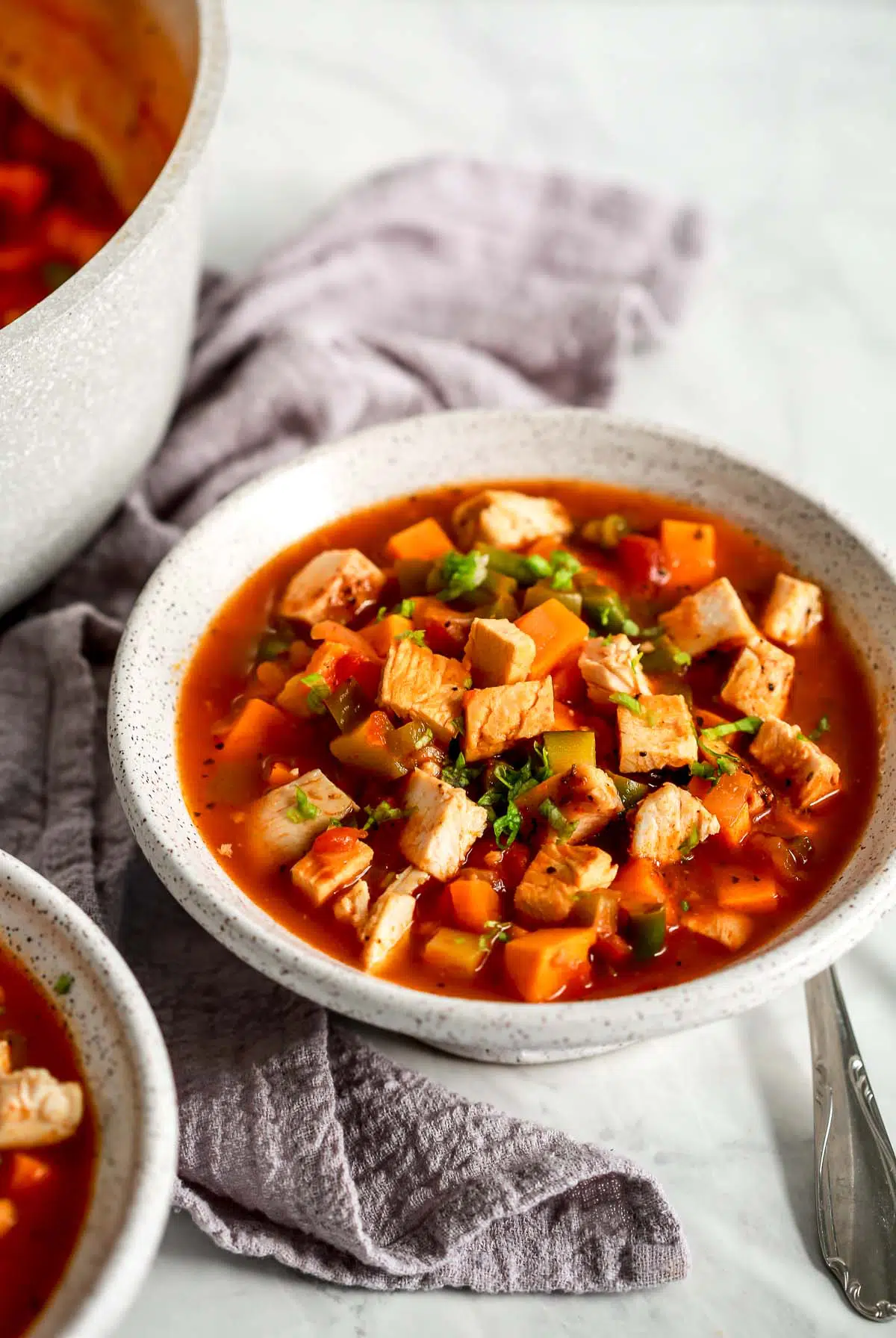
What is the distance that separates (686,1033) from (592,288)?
7.98 ft

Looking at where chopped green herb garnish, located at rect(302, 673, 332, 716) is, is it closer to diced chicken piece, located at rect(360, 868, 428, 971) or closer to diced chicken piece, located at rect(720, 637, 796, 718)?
diced chicken piece, located at rect(360, 868, 428, 971)

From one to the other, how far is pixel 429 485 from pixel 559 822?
3.74 feet

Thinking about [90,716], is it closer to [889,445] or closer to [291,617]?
[291,617]

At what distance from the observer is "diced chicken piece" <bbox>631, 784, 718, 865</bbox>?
2.91 meters

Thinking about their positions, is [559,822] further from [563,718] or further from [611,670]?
[611,670]

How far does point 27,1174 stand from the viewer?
251 cm

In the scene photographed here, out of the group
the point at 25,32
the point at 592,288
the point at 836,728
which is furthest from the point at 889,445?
the point at 25,32

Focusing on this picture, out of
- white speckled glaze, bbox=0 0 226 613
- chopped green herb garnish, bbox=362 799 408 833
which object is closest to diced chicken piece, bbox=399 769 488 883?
chopped green herb garnish, bbox=362 799 408 833

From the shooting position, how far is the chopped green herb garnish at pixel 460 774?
9.93 feet

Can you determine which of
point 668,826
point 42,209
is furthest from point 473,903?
point 42,209

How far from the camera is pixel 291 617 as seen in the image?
3.38 m

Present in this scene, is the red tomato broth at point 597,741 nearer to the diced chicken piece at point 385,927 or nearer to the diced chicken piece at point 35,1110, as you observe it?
the diced chicken piece at point 385,927

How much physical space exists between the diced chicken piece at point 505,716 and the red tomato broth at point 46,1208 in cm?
95

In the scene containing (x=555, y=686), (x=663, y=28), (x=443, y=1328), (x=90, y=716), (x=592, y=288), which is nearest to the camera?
(x=443, y=1328)
